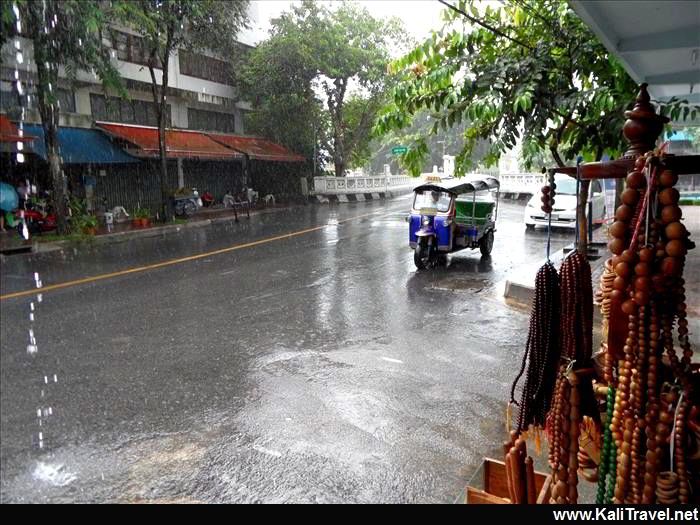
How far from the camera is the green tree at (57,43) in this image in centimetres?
1300

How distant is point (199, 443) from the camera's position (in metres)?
3.93

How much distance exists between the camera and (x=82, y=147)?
1850 centimetres

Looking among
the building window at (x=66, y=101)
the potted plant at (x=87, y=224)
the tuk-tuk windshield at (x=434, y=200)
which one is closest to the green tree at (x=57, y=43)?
the potted plant at (x=87, y=224)

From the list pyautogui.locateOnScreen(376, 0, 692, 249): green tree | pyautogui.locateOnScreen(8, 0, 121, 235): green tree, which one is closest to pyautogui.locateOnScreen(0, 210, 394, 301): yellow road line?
pyautogui.locateOnScreen(8, 0, 121, 235): green tree

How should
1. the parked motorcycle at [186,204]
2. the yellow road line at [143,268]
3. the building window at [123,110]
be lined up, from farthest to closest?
the parked motorcycle at [186,204]
the building window at [123,110]
the yellow road line at [143,268]

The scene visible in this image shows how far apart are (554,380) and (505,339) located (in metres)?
3.83

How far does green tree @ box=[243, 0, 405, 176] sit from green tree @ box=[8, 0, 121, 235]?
10.9 m

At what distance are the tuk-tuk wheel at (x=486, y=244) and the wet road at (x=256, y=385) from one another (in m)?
1.63

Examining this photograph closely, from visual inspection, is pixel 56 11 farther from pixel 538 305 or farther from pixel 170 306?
pixel 538 305

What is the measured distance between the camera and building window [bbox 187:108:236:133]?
25.5 meters

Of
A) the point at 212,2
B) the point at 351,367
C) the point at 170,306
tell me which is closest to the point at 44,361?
the point at 170,306

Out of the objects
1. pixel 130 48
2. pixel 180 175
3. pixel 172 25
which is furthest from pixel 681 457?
pixel 180 175

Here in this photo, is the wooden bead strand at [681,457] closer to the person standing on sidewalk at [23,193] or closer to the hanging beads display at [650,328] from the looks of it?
the hanging beads display at [650,328]

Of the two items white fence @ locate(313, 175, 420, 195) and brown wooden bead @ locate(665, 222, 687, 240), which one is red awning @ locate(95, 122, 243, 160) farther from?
brown wooden bead @ locate(665, 222, 687, 240)
